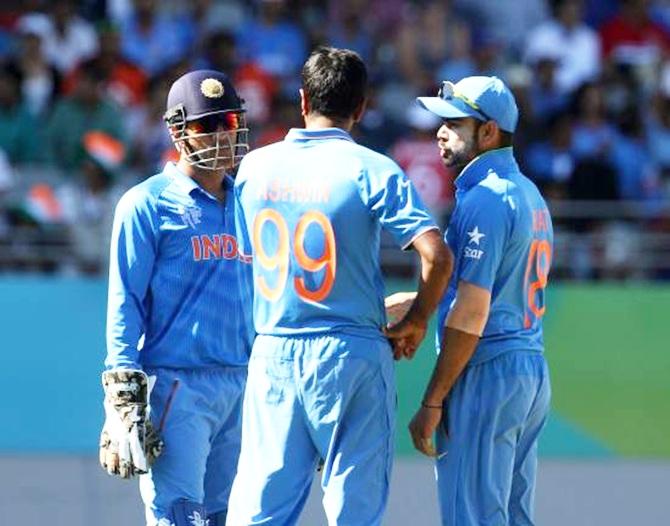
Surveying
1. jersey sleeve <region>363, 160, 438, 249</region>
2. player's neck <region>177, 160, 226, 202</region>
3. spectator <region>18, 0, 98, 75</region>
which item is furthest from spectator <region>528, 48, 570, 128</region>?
jersey sleeve <region>363, 160, 438, 249</region>

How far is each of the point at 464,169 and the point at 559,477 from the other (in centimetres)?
481

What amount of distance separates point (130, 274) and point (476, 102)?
1427 millimetres

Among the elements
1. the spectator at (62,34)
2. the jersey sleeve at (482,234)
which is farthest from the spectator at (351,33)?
the jersey sleeve at (482,234)

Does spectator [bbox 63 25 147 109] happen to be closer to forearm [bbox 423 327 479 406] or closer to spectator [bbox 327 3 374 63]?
spectator [bbox 327 3 374 63]

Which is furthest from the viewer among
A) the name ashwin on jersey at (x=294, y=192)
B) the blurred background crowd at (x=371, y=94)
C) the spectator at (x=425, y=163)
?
the spectator at (x=425, y=163)

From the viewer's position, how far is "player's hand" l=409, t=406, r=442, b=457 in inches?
219

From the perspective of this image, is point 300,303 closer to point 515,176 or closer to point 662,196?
point 515,176

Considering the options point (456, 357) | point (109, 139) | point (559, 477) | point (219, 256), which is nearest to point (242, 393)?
point (219, 256)

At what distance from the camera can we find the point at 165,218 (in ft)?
19.5

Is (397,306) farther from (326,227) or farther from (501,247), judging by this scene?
(326,227)

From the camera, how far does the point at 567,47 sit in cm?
1312

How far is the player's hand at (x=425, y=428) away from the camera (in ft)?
18.3

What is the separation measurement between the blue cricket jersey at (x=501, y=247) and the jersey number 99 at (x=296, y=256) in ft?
1.77

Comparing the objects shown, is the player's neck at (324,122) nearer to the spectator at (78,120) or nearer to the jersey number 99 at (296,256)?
the jersey number 99 at (296,256)
